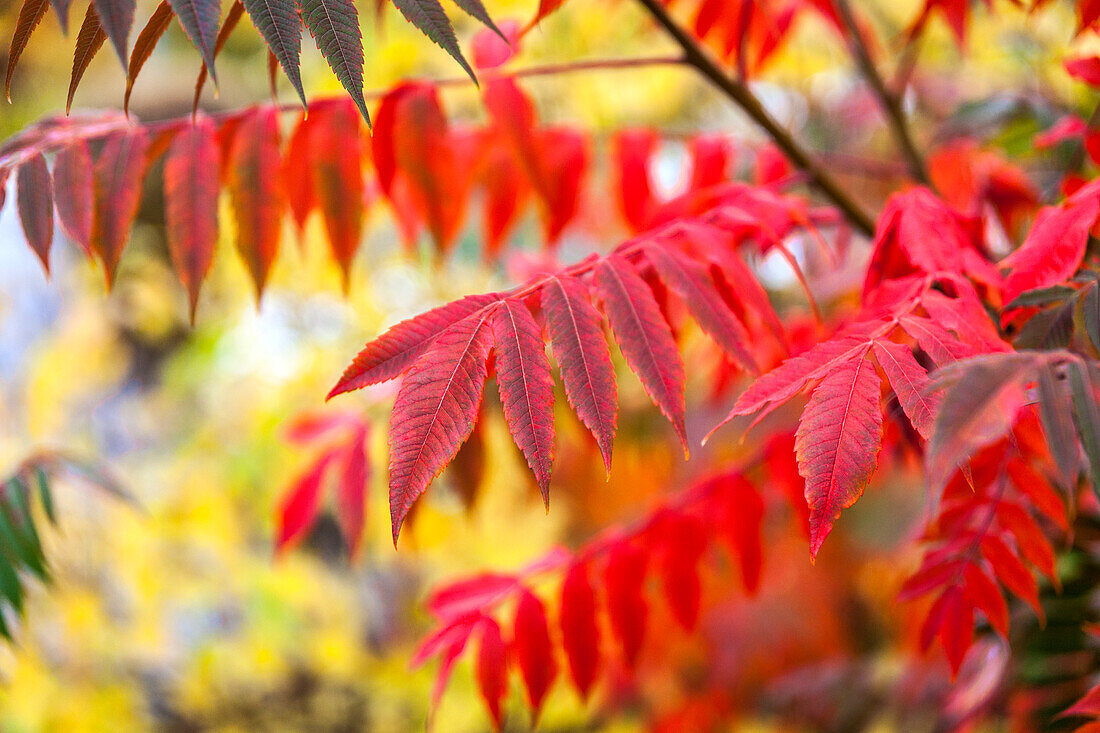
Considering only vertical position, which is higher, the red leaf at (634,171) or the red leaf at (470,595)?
the red leaf at (634,171)

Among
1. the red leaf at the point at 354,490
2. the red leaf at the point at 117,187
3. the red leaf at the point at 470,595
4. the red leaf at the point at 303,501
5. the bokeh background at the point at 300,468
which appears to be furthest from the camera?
the bokeh background at the point at 300,468

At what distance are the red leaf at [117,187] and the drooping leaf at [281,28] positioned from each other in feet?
1.04

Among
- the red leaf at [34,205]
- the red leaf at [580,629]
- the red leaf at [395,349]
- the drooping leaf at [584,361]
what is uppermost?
the red leaf at [34,205]

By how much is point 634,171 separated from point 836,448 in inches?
26.2

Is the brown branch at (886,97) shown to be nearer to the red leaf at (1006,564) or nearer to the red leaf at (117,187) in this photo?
the red leaf at (1006,564)

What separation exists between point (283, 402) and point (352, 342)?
0.93 feet

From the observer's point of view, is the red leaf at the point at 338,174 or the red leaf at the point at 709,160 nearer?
the red leaf at the point at 338,174

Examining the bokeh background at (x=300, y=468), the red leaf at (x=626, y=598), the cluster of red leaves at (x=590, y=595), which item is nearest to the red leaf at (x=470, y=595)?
the cluster of red leaves at (x=590, y=595)

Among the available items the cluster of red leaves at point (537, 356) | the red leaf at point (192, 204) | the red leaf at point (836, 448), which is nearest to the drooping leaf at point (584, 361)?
the cluster of red leaves at point (537, 356)

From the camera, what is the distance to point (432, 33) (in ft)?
1.48

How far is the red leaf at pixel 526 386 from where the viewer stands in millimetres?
422

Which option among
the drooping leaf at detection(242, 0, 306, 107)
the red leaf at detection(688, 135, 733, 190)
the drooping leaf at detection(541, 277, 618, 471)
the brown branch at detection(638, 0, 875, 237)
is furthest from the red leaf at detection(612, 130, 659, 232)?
the drooping leaf at detection(242, 0, 306, 107)

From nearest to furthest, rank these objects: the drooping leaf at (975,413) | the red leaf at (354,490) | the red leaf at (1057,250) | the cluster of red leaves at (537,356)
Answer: the drooping leaf at (975,413), the cluster of red leaves at (537,356), the red leaf at (1057,250), the red leaf at (354,490)

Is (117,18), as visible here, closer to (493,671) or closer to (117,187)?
(117,187)
